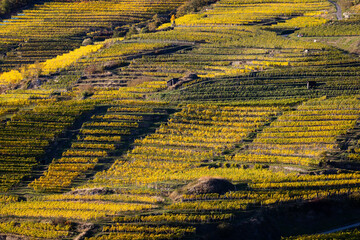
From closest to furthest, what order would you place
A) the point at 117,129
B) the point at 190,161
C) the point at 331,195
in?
the point at 331,195, the point at 190,161, the point at 117,129

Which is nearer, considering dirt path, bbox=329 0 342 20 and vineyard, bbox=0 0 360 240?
vineyard, bbox=0 0 360 240

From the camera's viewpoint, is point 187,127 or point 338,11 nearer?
point 187,127

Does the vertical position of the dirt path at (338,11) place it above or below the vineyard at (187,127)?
above

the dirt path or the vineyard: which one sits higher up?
the dirt path

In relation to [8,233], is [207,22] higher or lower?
higher

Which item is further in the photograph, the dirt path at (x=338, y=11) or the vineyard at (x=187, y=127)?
the dirt path at (x=338, y=11)

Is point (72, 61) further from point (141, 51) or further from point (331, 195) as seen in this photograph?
point (331, 195)

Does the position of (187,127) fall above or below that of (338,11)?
below

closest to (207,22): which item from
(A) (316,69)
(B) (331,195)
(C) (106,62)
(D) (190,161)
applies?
(C) (106,62)
